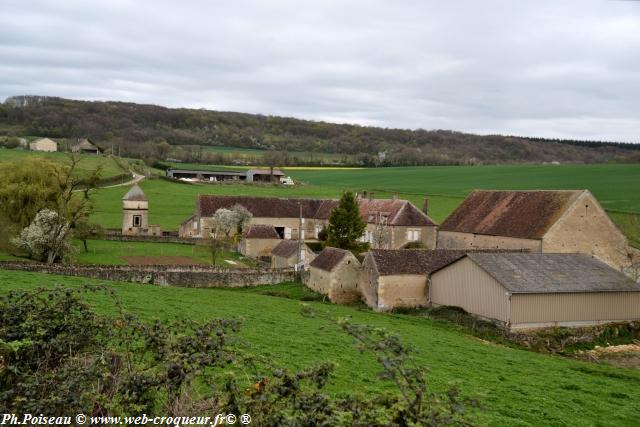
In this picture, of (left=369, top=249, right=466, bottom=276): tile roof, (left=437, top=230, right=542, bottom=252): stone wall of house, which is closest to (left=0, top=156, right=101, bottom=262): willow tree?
(left=369, top=249, right=466, bottom=276): tile roof

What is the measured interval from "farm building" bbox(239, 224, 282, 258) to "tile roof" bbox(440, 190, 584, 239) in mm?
14520

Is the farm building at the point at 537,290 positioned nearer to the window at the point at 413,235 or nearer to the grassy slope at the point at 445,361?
the grassy slope at the point at 445,361

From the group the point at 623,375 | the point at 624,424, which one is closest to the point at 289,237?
the point at 623,375

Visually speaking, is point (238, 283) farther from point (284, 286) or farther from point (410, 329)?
point (410, 329)

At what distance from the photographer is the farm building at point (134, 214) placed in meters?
58.0

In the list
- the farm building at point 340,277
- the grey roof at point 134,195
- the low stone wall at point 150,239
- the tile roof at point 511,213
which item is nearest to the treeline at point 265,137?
the grey roof at point 134,195

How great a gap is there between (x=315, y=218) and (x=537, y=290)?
1462 inches

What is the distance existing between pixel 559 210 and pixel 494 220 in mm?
5166

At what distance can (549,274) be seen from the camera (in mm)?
28375

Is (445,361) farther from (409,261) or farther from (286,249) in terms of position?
(286,249)

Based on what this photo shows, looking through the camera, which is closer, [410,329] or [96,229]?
[410,329]

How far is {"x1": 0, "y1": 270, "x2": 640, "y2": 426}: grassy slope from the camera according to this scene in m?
13.9

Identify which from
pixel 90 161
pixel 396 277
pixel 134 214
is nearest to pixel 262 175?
pixel 90 161

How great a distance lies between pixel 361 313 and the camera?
28125 millimetres
